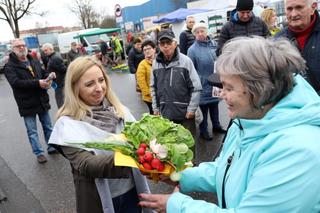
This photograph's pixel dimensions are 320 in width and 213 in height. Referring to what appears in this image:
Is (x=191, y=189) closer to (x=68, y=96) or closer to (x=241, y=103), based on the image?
(x=241, y=103)

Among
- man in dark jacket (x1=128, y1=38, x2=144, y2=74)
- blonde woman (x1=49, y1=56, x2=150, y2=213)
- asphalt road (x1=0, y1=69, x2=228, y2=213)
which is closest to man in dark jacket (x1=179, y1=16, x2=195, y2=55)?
man in dark jacket (x1=128, y1=38, x2=144, y2=74)

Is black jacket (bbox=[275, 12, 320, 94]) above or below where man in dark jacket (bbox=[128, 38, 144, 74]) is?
above

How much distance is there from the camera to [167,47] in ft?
13.1

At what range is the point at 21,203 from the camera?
13.8 feet

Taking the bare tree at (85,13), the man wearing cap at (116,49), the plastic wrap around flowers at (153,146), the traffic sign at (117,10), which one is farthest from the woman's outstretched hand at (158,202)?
the bare tree at (85,13)

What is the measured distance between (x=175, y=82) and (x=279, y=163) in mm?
2916

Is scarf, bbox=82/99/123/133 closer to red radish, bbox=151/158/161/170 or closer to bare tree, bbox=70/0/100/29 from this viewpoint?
red radish, bbox=151/158/161/170

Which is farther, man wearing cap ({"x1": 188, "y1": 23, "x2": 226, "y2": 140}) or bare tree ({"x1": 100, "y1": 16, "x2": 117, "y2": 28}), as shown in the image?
bare tree ({"x1": 100, "y1": 16, "x2": 117, "y2": 28})

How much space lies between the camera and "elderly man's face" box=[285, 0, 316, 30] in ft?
10.1

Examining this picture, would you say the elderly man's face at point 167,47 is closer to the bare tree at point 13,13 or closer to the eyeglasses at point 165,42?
the eyeglasses at point 165,42

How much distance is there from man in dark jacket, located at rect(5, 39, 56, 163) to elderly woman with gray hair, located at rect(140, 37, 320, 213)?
4.35 m

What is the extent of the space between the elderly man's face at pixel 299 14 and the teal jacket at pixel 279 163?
2018mm

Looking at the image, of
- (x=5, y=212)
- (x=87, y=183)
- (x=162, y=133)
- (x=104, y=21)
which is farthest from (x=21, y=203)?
(x=104, y=21)

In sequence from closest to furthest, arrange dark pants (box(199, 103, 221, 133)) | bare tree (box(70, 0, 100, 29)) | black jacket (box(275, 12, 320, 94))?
black jacket (box(275, 12, 320, 94)), dark pants (box(199, 103, 221, 133)), bare tree (box(70, 0, 100, 29))
